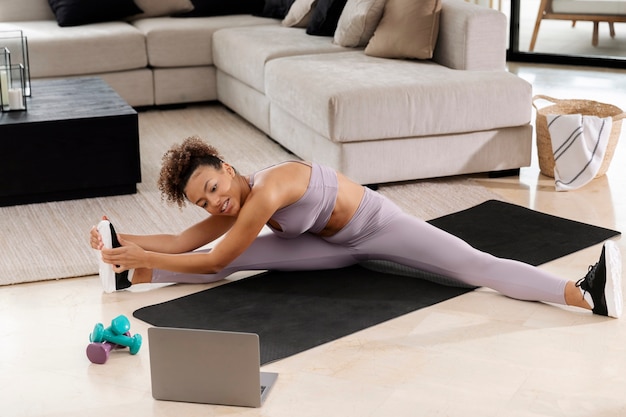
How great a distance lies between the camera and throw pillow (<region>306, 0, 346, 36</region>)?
5.21 m

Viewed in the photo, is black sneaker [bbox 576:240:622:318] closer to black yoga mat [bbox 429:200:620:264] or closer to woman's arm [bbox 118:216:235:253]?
black yoga mat [bbox 429:200:620:264]

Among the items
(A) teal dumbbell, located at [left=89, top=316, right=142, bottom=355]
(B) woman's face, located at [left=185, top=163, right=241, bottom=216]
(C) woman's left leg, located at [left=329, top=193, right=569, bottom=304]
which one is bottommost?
(A) teal dumbbell, located at [left=89, top=316, right=142, bottom=355]

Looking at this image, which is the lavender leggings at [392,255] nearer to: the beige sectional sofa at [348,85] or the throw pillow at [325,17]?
the beige sectional sofa at [348,85]

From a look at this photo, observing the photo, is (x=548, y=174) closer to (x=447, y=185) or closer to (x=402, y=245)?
(x=447, y=185)

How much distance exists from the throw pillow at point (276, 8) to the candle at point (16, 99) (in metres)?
2.19

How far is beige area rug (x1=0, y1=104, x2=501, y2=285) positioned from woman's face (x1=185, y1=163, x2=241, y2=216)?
0.68 metres

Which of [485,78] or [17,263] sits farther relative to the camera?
[485,78]

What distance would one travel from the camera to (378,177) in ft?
13.7

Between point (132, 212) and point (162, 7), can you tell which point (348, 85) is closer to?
point (132, 212)

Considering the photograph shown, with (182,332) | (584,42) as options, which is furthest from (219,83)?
(182,332)

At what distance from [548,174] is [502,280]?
1.52 meters

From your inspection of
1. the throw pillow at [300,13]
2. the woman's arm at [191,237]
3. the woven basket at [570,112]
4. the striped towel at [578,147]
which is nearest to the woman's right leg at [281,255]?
the woman's arm at [191,237]

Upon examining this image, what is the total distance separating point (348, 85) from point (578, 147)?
42.3 inches

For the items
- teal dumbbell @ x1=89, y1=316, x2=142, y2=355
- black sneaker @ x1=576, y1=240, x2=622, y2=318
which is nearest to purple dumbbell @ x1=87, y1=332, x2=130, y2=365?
teal dumbbell @ x1=89, y1=316, x2=142, y2=355
